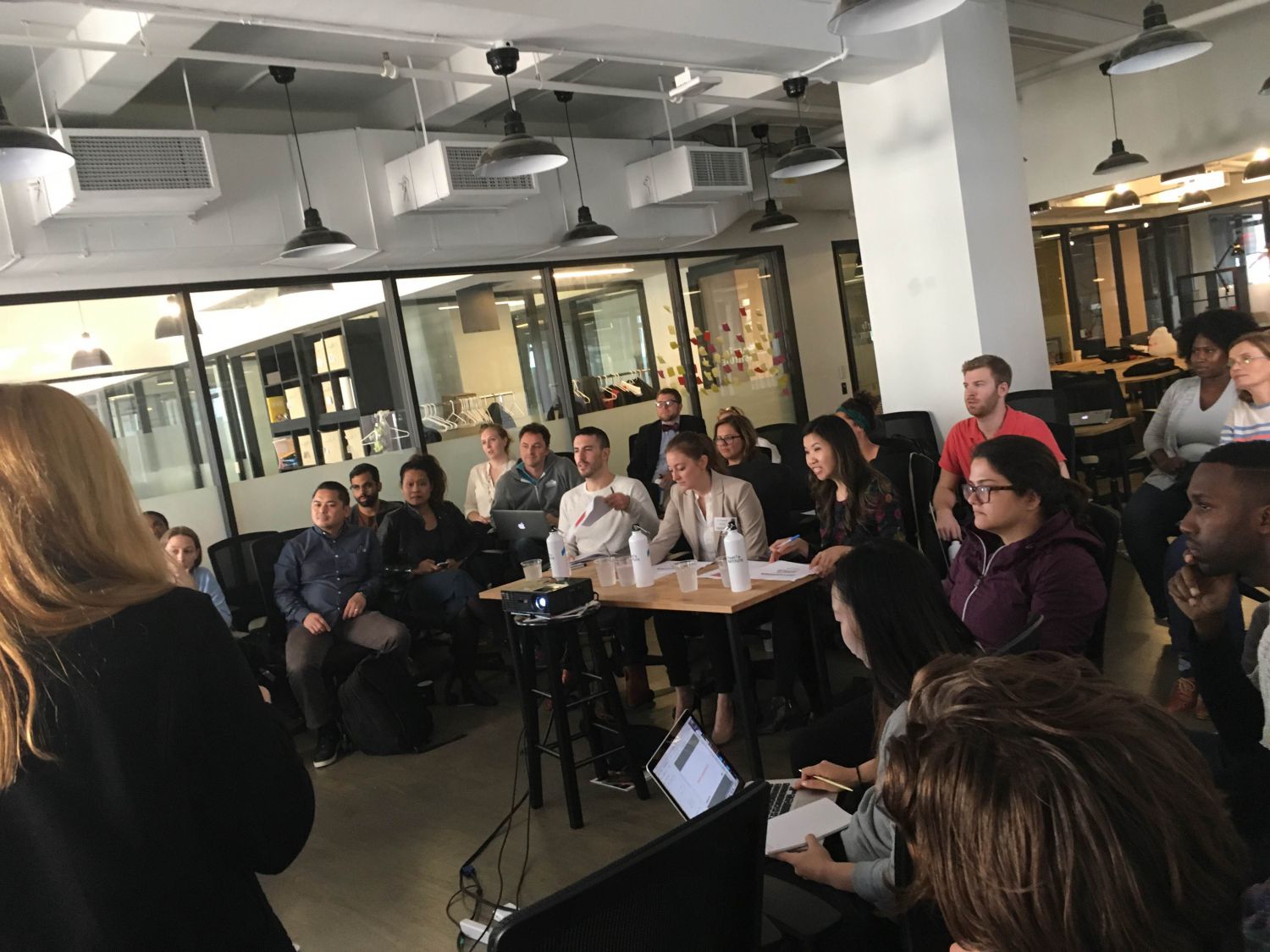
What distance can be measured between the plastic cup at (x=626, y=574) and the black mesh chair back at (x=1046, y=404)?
2586 millimetres

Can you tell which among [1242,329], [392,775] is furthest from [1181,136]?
[392,775]

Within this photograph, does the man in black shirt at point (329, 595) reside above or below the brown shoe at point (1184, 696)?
above

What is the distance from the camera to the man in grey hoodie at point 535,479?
591 centimetres

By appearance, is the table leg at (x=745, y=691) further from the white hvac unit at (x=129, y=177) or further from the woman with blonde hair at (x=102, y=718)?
the white hvac unit at (x=129, y=177)

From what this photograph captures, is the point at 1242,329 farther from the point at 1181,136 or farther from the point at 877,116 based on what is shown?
the point at 1181,136

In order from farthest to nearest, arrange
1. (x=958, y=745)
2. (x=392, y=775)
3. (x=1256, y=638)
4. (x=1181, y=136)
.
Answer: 1. (x=1181, y=136)
2. (x=392, y=775)
3. (x=1256, y=638)
4. (x=958, y=745)

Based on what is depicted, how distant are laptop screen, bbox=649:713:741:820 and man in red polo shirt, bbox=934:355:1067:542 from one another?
2.31 metres

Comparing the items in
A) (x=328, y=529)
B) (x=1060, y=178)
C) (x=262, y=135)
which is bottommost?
(x=328, y=529)

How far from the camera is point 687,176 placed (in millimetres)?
7551

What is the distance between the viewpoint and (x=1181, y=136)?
8.05m

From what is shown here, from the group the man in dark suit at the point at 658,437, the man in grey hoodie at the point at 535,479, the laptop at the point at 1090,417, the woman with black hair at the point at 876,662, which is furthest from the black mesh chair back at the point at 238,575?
the laptop at the point at 1090,417

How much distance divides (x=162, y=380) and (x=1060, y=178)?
760 cm

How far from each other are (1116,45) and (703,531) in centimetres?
520

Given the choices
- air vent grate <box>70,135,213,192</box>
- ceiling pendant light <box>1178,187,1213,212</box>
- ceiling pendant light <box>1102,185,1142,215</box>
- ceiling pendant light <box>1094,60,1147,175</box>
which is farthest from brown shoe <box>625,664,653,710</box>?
ceiling pendant light <box>1178,187,1213,212</box>
